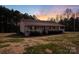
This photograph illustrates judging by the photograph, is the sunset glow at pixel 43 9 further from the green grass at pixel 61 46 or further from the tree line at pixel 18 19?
the green grass at pixel 61 46

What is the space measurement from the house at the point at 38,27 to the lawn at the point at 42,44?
9 centimetres

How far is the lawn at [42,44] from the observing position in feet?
10.6

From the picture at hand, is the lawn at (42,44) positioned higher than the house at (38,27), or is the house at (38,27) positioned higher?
the house at (38,27)

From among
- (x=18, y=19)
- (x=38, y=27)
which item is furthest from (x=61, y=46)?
(x=18, y=19)

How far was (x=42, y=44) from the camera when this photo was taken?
3.26 meters

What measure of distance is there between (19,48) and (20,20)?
320 mm

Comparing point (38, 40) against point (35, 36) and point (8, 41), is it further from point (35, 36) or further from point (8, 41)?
point (8, 41)

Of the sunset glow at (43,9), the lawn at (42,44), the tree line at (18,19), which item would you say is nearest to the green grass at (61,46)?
the lawn at (42,44)

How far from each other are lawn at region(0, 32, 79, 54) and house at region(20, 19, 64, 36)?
0.09 meters

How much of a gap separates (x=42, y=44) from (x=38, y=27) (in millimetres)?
200

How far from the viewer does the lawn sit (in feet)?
10.6

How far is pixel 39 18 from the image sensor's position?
3.29 meters
